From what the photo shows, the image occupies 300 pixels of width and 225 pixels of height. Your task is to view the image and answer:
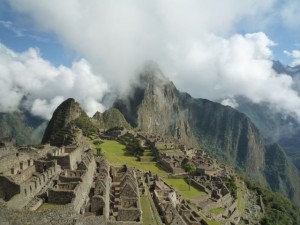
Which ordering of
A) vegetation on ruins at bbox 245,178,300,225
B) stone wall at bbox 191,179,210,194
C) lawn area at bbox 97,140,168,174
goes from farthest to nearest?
vegetation on ruins at bbox 245,178,300,225
lawn area at bbox 97,140,168,174
stone wall at bbox 191,179,210,194

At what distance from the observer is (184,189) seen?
206ft

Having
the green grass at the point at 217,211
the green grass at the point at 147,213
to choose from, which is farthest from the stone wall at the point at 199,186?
the green grass at the point at 147,213

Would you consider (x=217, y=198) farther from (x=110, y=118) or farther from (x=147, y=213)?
(x=110, y=118)

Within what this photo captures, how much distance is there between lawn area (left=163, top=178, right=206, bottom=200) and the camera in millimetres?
59056

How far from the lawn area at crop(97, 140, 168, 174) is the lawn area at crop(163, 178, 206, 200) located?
15.3 feet

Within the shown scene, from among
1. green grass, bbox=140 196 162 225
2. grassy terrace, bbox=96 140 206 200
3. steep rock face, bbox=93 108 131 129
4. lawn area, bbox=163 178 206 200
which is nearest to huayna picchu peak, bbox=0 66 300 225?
lawn area, bbox=163 178 206 200

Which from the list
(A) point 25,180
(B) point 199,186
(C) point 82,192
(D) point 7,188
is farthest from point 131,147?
(D) point 7,188

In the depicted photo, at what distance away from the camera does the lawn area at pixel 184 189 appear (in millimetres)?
59056

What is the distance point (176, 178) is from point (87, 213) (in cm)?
4189

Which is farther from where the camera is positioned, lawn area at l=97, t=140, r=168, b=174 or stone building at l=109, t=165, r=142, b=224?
lawn area at l=97, t=140, r=168, b=174

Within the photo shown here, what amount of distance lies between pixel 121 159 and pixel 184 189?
17.5 m

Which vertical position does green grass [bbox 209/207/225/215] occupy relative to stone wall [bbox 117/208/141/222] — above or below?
below

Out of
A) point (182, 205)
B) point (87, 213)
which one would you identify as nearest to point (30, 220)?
point (87, 213)

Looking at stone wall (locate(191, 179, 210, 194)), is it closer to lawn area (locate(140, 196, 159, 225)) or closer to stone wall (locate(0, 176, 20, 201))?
lawn area (locate(140, 196, 159, 225))
